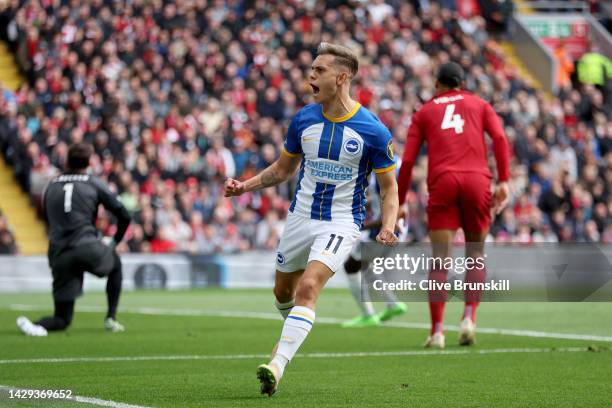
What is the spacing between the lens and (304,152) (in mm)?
8578

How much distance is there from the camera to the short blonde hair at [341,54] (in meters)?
8.41

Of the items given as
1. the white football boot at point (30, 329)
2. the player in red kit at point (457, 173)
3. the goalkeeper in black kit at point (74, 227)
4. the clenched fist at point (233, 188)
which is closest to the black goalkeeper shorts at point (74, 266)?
the goalkeeper in black kit at point (74, 227)

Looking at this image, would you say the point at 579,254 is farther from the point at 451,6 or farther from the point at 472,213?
the point at 451,6

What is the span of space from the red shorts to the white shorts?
3296 mm

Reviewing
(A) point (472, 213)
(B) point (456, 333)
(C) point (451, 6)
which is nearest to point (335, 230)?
(A) point (472, 213)

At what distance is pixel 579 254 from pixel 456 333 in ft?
23.5

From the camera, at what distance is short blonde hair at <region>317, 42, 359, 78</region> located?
8414mm

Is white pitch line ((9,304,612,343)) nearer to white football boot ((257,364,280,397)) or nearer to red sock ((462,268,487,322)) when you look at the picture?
red sock ((462,268,487,322))

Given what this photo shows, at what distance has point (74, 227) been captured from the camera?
13.5 m

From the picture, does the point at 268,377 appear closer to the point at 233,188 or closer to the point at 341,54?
the point at 233,188

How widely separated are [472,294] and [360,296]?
12.6 feet

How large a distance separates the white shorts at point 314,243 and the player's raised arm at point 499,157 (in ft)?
10.3

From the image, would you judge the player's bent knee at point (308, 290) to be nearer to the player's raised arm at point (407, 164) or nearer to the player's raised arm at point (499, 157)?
the player's raised arm at point (407, 164)

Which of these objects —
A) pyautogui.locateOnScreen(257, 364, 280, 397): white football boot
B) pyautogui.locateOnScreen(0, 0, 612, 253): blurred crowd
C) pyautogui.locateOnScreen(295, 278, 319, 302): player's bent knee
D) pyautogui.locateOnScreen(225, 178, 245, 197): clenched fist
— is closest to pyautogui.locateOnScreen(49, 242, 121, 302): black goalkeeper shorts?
pyautogui.locateOnScreen(225, 178, 245, 197): clenched fist
